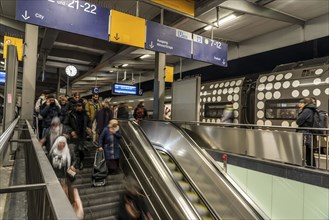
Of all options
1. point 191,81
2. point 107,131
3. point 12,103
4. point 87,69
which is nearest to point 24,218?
point 12,103

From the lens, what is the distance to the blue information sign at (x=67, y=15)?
5.16 m

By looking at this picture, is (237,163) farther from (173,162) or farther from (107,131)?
(107,131)

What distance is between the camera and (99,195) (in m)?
5.62

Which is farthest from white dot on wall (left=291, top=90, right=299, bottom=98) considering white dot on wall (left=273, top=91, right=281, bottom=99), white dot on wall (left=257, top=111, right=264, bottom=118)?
white dot on wall (left=257, top=111, right=264, bottom=118)

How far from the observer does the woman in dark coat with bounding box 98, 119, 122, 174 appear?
235 inches

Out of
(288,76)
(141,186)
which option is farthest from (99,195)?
(288,76)

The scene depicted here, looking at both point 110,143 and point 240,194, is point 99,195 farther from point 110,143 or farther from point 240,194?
point 240,194

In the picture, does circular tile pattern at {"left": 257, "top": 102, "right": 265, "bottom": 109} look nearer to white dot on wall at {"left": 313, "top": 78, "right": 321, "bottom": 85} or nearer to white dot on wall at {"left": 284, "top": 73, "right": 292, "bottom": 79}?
white dot on wall at {"left": 284, "top": 73, "right": 292, "bottom": 79}

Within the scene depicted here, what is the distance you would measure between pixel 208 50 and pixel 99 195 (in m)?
5.06

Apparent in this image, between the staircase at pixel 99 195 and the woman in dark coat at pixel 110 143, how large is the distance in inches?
17.1

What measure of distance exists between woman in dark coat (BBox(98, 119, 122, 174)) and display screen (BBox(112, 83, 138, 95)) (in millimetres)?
9456

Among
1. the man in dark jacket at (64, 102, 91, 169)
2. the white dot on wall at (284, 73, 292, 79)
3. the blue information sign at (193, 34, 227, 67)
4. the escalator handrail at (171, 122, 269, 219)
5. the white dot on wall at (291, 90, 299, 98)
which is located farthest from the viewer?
the blue information sign at (193, 34, 227, 67)

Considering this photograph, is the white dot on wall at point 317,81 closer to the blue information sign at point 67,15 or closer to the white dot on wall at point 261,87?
the white dot on wall at point 261,87

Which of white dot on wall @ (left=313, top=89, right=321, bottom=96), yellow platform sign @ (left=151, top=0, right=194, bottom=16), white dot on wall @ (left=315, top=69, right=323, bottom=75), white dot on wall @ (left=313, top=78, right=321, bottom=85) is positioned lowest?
white dot on wall @ (left=313, top=89, right=321, bottom=96)
